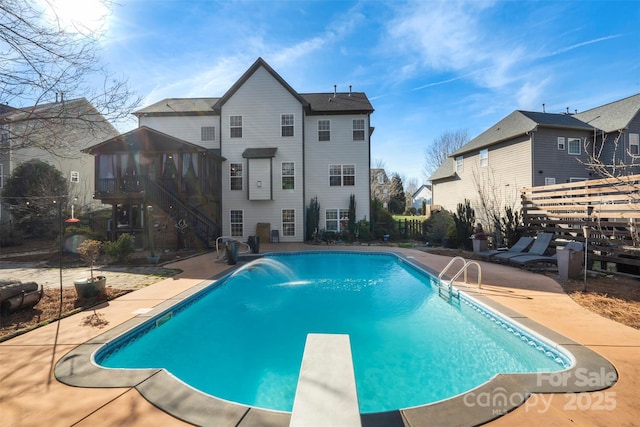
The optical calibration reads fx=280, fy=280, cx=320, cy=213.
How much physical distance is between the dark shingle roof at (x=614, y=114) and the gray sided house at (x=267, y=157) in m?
15.6

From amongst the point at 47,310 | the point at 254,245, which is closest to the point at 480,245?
the point at 254,245

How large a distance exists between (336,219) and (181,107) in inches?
487

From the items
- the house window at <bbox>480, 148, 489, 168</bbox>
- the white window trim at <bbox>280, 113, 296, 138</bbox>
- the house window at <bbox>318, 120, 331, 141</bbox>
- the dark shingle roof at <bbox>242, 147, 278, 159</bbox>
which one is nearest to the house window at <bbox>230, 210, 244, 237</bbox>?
the dark shingle roof at <bbox>242, 147, 278, 159</bbox>

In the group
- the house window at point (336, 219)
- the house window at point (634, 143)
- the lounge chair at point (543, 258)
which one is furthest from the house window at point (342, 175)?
the house window at point (634, 143)

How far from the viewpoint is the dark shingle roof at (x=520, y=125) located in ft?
56.0

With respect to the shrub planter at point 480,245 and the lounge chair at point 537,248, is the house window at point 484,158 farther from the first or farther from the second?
the lounge chair at point 537,248

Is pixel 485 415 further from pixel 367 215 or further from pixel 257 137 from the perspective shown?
pixel 257 137

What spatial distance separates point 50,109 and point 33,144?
711 mm

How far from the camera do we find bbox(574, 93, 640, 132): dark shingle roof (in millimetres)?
17577

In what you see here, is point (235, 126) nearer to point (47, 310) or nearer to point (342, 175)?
point (342, 175)

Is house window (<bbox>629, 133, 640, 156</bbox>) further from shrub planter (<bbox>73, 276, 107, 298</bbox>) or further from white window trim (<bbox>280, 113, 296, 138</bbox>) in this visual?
shrub planter (<bbox>73, 276, 107, 298</bbox>)

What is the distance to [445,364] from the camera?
3.96m

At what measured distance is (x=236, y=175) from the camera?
16.6m

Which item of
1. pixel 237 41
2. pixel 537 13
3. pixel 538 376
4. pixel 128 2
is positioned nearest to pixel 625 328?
pixel 538 376
